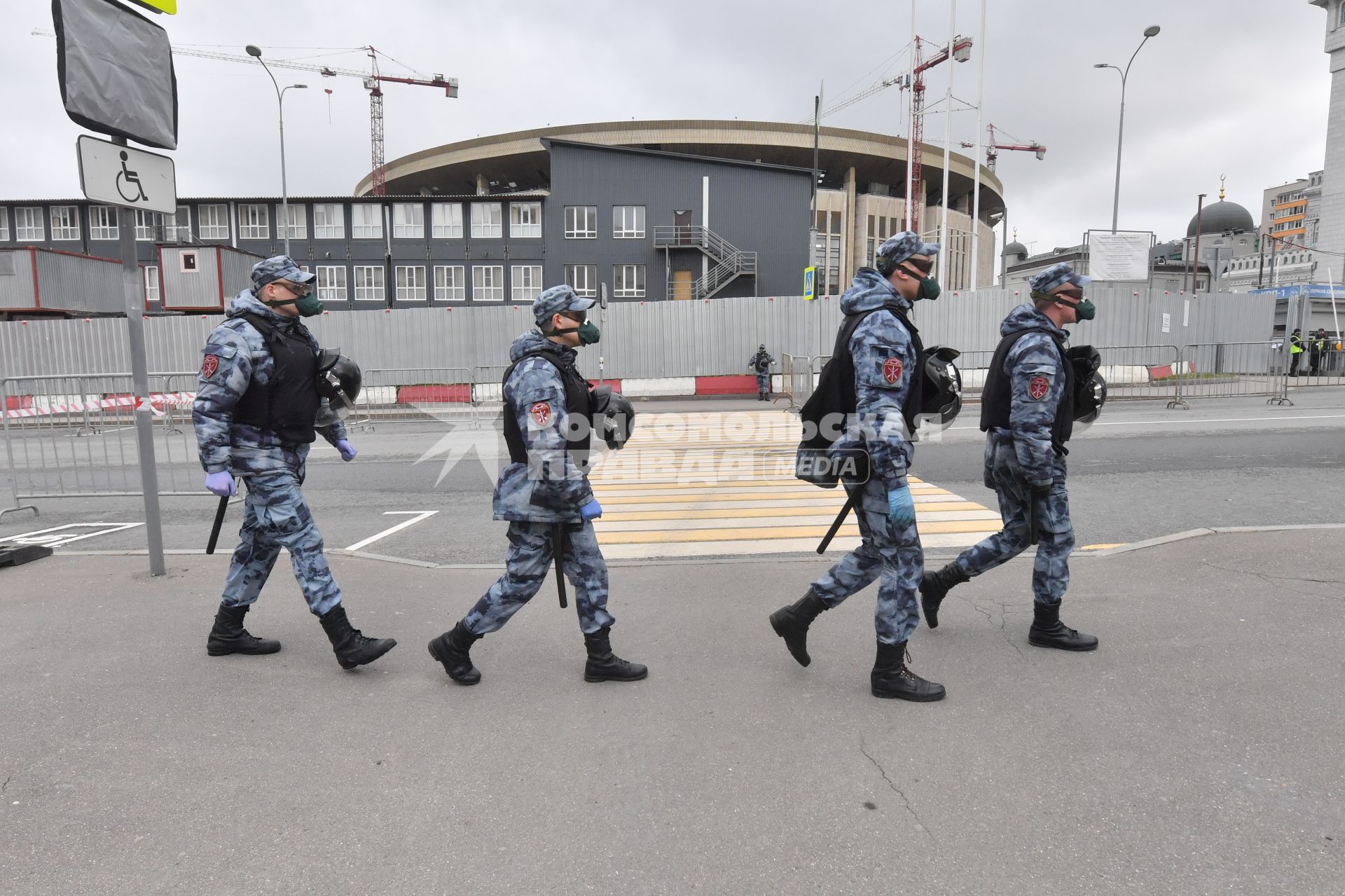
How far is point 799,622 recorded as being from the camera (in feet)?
12.7

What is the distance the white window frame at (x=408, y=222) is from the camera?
4491 cm

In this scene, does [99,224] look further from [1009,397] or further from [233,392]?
[1009,397]

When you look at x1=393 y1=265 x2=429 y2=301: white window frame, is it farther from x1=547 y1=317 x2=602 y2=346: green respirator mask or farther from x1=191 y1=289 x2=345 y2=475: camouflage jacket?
x1=547 y1=317 x2=602 y2=346: green respirator mask

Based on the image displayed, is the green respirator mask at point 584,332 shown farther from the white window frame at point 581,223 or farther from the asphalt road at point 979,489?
the white window frame at point 581,223

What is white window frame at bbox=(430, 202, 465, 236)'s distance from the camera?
4453 centimetres

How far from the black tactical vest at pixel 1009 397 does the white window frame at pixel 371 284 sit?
151ft

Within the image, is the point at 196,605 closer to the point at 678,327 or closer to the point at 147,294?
the point at 678,327

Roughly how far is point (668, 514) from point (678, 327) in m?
18.2

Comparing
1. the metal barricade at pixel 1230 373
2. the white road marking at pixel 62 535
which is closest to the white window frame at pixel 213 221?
the white road marking at pixel 62 535

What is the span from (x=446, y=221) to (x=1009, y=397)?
4493 cm

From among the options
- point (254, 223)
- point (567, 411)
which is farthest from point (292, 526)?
point (254, 223)

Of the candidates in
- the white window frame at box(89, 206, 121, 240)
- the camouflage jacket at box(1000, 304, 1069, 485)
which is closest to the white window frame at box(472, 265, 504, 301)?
the white window frame at box(89, 206, 121, 240)

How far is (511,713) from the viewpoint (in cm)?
350

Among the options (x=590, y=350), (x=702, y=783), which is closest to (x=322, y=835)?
(x=702, y=783)
